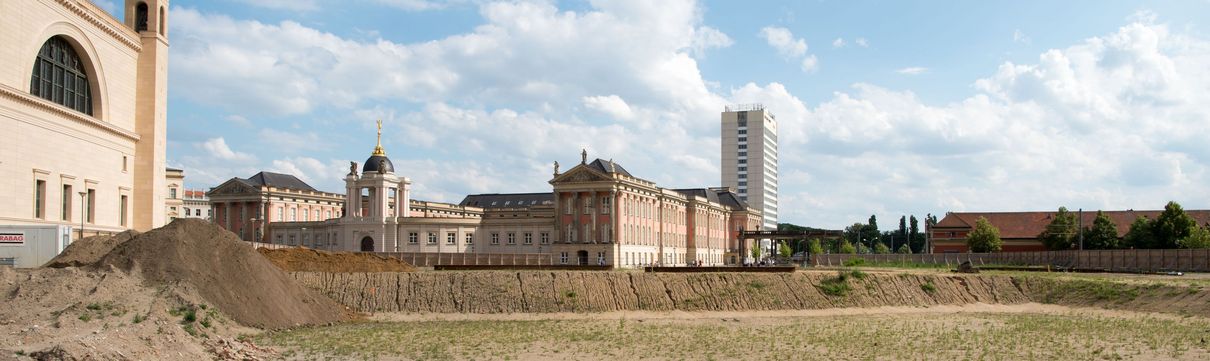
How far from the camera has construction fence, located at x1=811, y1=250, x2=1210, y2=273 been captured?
237ft

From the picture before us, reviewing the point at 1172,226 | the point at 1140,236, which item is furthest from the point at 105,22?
the point at 1140,236

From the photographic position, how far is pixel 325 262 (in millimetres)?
63219

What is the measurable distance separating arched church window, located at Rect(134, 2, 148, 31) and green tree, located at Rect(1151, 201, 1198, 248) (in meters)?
85.9

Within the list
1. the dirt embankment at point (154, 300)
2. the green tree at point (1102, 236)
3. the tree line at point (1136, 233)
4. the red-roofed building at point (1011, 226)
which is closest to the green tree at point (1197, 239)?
the tree line at point (1136, 233)

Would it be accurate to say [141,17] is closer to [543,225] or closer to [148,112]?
[148,112]

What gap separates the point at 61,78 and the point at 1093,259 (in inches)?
2881

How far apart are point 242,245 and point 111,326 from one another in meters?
12.4

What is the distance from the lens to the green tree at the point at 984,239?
114 metres

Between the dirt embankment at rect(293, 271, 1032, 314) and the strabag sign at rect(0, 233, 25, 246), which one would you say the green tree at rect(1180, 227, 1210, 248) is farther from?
the strabag sign at rect(0, 233, 25, 246)

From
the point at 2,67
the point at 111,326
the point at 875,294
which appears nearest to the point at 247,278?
the point at 111,326

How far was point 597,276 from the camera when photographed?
54.3 m

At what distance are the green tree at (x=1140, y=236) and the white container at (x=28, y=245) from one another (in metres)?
90.1

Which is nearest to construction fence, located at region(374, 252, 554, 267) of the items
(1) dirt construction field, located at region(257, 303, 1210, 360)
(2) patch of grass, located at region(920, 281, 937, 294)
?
(2) patch of grass, located at region(920, 281, 937, 294)

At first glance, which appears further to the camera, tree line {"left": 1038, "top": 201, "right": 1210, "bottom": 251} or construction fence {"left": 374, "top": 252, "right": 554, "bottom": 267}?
tree line {"left": 1038, "top": 201, "right": 1210, "bottom": 251}
